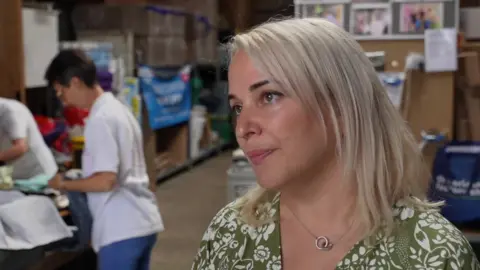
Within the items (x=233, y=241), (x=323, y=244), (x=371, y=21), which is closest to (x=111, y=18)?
(x=371, y=21)

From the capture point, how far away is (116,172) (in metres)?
2.70

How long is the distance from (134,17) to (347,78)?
18.9 ft

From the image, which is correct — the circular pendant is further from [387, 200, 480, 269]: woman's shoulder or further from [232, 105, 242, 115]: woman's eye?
[232, 105, 242, 115]: woman's eye

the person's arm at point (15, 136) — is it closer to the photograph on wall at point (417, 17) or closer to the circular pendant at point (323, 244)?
the photograph on wall at point (417, 17)

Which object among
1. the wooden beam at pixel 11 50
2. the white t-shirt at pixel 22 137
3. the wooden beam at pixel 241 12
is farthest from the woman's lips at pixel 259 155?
the wooden beam at pixel 241 12

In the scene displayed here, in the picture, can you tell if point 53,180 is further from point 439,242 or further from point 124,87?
point 124,87

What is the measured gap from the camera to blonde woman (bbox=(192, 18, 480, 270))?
3.30 ft

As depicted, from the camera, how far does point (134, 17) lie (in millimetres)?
6559

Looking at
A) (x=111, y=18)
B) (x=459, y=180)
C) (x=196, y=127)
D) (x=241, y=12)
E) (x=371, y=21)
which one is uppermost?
(x=241, y=12)

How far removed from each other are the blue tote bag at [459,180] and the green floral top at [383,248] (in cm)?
177

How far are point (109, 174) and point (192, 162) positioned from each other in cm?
597

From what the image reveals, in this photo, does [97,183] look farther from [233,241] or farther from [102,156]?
[233,241]

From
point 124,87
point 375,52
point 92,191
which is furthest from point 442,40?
point 124,87

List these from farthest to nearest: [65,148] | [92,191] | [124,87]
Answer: [124,87], [65,148], [92,191]
